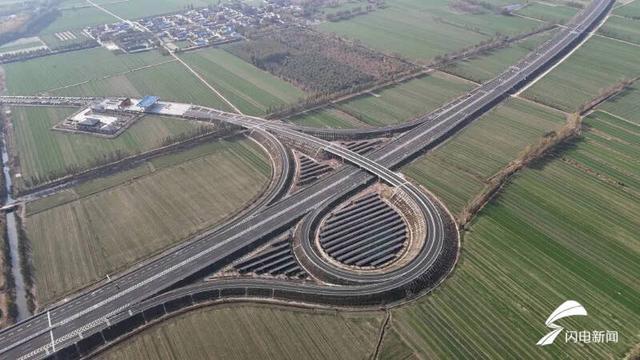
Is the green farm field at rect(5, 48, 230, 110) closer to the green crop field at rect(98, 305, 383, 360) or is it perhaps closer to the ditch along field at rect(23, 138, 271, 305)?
the ditch along field at rect(23, 138, 271, 305)

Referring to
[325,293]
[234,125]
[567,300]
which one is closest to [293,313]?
[325,293]

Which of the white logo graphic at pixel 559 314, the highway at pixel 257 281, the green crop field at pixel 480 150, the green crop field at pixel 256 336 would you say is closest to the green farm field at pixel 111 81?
the highway at pixel 257 281

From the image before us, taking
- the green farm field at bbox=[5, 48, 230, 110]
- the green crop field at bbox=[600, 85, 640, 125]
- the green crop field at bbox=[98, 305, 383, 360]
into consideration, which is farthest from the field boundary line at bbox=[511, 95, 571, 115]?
the green crop field at bbox=[98, 305, 383, 360]

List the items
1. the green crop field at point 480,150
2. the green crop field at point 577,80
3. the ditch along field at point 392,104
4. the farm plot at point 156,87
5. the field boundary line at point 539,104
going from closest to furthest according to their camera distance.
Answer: the green crop field at point 480,150, the ditch along field at point 392,104, the field boundary line at point 539,104, the green crop field at point 577,80, the farm plot at point 156,87

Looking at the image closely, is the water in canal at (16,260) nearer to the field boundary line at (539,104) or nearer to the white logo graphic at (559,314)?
the white logo graphic at (559,314)

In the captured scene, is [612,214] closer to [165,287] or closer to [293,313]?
[293,313]

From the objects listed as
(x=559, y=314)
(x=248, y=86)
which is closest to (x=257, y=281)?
(x=559, y=314)

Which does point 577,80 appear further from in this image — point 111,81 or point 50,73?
point 50,73

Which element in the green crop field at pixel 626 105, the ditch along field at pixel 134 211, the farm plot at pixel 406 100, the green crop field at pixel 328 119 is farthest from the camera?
the green crop field at pixel 626 105
